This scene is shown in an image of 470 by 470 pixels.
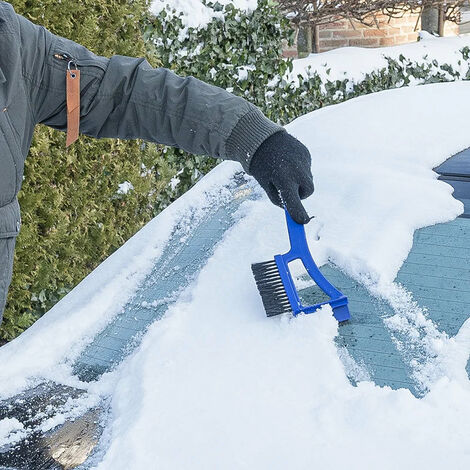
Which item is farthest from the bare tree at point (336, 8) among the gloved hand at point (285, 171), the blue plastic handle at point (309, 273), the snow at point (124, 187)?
the blue plastic handle at point (309, 273)

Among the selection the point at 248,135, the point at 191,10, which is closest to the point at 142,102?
the point at 248,135

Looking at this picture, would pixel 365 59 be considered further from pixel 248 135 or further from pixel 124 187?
pixel 248 135

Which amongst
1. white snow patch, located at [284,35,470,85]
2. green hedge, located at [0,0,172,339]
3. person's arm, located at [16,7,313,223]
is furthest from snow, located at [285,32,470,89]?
person's arm, located at [16,7,313,223]

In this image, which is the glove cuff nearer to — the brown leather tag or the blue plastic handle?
the blue plastic handle

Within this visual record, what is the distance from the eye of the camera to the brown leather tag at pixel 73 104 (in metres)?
1.88

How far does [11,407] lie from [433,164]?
4.04 feet

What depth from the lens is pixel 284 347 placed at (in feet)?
4.96

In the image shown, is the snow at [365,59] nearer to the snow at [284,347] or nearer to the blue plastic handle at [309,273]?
the snow at [284,347]

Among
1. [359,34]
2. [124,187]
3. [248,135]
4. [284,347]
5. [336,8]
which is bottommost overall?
[124,187]

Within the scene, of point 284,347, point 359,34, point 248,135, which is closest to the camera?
point 284,347

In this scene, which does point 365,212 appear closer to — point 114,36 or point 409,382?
point 409,382

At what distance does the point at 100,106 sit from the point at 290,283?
0.69 metres

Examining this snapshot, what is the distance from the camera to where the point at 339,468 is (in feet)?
4.07

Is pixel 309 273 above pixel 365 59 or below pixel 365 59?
above
